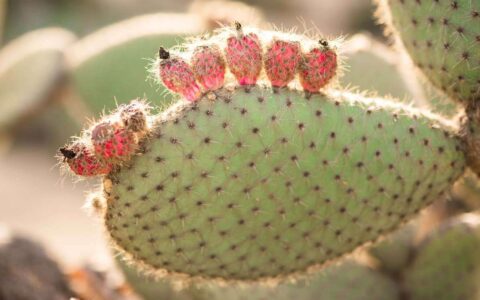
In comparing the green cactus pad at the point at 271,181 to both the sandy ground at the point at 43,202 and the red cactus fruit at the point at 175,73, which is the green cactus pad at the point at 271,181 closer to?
the red cactus fruit at the point at 175,73

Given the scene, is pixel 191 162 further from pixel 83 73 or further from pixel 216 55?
pixel 83 73

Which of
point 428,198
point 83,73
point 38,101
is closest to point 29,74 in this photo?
point 38,101

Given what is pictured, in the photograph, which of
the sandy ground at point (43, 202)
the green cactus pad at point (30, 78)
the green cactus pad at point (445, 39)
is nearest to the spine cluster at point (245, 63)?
the green cactus pad at point (445, 39)

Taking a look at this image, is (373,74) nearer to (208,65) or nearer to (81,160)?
(208,65)

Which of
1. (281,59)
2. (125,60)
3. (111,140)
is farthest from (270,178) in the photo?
(125,60)

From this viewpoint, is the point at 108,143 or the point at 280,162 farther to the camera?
the point at 280,162

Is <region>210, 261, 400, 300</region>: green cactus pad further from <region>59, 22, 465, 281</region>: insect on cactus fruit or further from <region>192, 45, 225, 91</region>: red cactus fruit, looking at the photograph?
<region>192, 45, 225, 91</region>: red cactus fruit

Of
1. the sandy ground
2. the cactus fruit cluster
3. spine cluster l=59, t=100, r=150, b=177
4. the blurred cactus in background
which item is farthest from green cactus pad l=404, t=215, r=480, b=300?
the sandy ground
